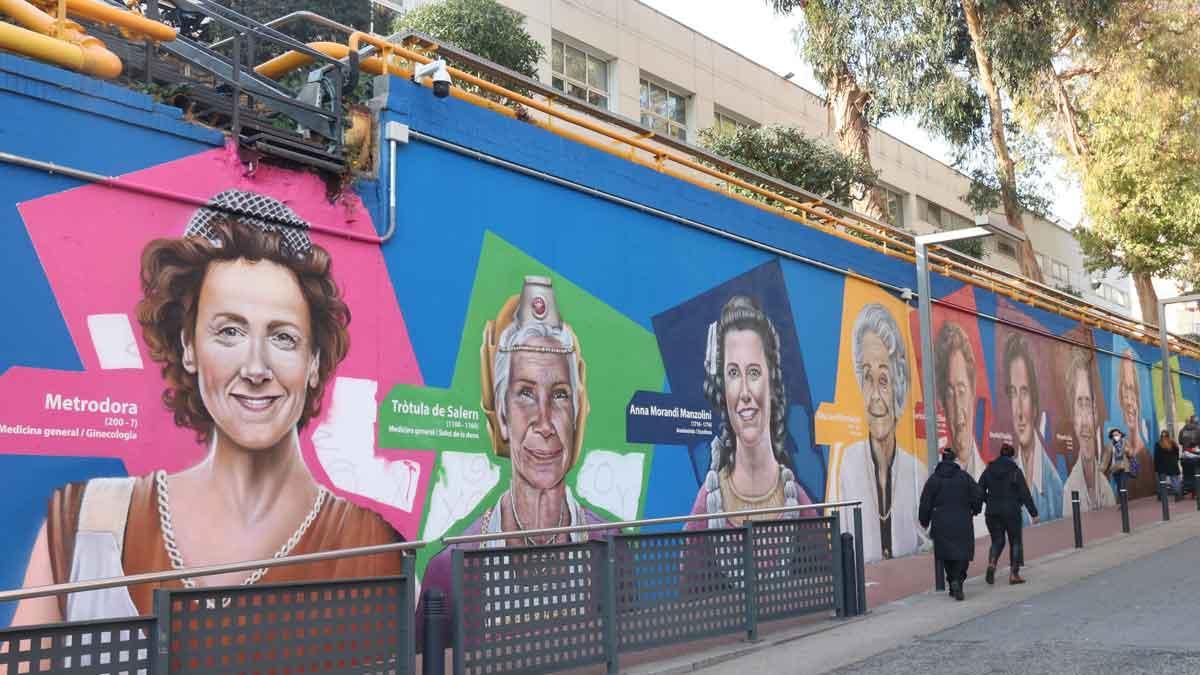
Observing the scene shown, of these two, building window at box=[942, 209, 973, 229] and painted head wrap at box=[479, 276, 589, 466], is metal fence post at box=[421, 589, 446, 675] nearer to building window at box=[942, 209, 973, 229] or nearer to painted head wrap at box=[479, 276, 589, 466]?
painted head wrap at box=[479, 276, 589, 466]

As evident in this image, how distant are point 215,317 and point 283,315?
0.60m

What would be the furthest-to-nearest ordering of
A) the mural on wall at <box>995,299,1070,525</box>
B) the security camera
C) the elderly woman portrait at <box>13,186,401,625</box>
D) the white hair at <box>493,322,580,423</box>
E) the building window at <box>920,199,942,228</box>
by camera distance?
the building window at <box>920,199,942,228</box> → the mural on wall at <box>995,299,1070,525</box> → the white hair at <box>493,322,580,423</box> → the security camera → the elderly woman portrait at <box>13,186,401,625</box>

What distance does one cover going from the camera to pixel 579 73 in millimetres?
25906

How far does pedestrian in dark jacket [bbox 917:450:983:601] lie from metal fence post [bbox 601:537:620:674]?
5006 mm

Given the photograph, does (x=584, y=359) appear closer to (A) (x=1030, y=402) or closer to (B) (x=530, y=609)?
(B) (x=530, y=609)

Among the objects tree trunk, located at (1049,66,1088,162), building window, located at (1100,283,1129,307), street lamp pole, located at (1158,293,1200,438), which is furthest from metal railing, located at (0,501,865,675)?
building window, located at (1100,283,1129,307)

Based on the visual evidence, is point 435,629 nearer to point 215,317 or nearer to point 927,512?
point 215,317

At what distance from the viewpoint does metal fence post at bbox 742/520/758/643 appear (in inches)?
395

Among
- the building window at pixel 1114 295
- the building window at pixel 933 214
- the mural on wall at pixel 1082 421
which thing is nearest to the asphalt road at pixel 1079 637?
the mural on wall at pixel 1082 421

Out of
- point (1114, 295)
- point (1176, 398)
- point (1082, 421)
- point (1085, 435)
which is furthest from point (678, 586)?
point (1114, 295)

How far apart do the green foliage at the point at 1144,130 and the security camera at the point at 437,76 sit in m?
22.4

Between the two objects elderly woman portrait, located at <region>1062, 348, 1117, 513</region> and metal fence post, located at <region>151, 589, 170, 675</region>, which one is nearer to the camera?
metal fence post, located at <region>151, 589, 170, 675</region>

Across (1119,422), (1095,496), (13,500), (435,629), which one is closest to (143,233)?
(13,500)

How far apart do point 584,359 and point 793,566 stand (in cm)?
308
